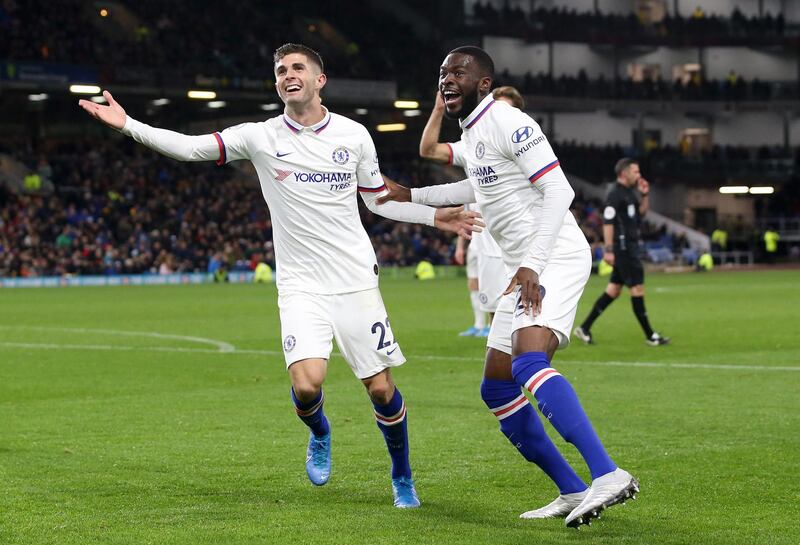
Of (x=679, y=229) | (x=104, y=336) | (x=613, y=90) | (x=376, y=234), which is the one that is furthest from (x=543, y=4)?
(x=104, y=336)

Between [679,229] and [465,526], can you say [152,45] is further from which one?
[465,526]

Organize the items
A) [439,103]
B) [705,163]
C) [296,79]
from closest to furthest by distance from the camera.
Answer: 1. [296,79]
2. [439,103]
3. [705,163]

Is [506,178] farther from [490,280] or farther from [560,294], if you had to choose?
Result: [490,280]

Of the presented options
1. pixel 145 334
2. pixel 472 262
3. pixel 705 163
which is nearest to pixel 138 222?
pixel 145 334

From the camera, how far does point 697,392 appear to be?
11.0m

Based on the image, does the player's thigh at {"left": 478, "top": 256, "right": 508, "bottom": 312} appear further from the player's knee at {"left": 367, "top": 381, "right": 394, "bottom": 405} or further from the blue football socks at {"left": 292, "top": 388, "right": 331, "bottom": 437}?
the player's knee at {"left": 367, "top": 381, "right": 394, "bottom": 405}

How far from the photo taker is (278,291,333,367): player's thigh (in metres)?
6.60

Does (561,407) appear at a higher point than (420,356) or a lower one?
higher

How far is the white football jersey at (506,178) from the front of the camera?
6148 millimetres

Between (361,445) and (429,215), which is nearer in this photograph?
(429,215)

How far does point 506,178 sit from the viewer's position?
6.30 metres

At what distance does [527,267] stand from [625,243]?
405 inches

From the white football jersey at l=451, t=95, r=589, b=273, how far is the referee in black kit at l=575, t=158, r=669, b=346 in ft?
31.4

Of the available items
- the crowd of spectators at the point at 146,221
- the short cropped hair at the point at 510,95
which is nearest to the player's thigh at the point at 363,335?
the short cropped hair at the point at 510,95
